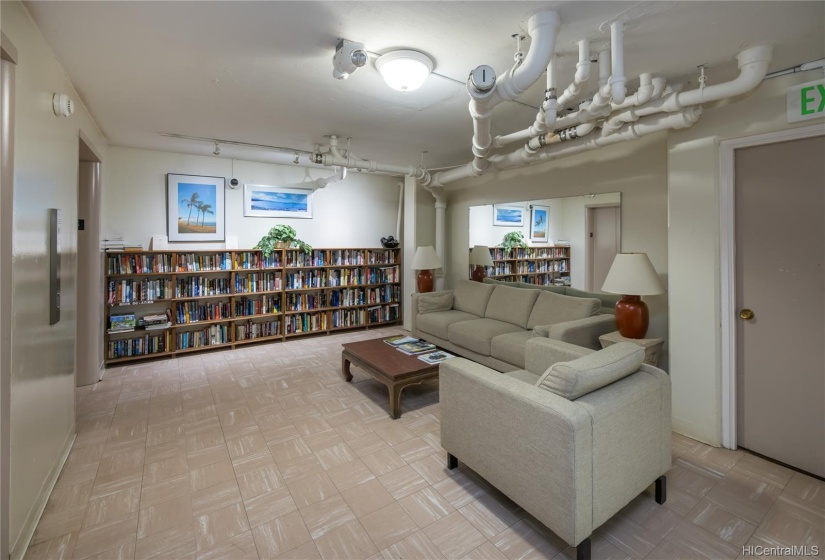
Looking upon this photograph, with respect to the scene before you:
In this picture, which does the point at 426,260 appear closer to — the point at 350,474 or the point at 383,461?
the point at 383,461

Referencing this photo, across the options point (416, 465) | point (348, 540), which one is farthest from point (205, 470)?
point (416, 465)

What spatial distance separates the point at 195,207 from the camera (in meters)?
4.78

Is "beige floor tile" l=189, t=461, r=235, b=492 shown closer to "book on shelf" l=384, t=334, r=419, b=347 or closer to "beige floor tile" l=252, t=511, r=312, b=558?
"beige floor tile" l=252, t=511, r=312, b=558

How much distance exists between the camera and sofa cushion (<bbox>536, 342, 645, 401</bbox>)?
1.63 m

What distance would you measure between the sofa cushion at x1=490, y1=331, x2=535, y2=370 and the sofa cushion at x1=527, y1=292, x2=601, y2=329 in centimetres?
22

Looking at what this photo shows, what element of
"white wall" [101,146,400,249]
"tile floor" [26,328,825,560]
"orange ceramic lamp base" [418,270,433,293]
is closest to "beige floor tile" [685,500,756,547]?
"tile floor" [26,328,825,560]

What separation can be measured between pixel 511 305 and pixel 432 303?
108 cm

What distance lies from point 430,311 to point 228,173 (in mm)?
3223

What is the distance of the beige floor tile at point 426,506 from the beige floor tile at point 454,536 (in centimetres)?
4

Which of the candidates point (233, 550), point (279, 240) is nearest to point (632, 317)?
point (233, 550)

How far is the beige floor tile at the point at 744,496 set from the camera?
1908 millimetres

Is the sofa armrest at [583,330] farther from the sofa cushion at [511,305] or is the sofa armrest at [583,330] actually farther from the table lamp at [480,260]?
the table lamp at [480,260]

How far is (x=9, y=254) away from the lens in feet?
5.11

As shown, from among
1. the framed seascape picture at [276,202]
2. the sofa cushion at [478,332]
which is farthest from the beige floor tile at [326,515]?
the framed seascape picture at [276,202]
